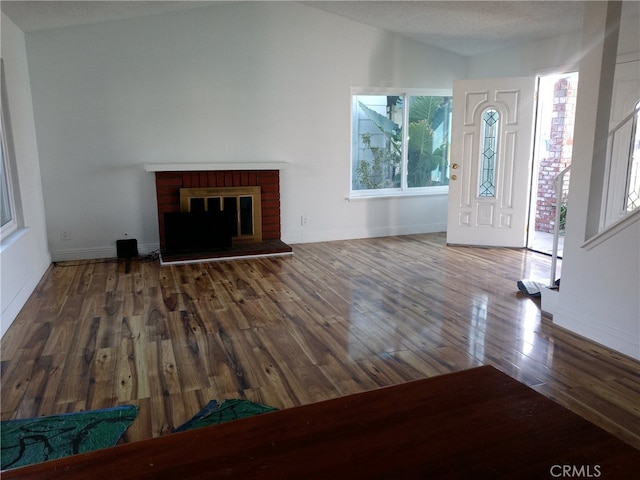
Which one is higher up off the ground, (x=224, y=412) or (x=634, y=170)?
(x=634, y=170)

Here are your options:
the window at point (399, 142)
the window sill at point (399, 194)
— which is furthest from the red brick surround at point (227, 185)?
the window at point (399, 142)

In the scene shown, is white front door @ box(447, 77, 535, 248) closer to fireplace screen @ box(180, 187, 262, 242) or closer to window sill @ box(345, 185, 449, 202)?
window sill @ box(345, 185, 449, 202)

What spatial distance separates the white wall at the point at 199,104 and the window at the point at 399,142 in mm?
237

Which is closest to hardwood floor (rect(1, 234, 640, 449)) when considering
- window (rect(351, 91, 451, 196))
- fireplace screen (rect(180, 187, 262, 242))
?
fireplace screen (rect(180, 187, 262, 242))

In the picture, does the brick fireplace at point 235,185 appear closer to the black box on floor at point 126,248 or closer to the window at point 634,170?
the black box on floor at point 126,248

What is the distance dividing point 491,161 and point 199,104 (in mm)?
3468

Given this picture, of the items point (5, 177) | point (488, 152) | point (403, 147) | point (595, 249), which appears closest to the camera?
point (595, 249)

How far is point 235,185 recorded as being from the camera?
5.70 meters

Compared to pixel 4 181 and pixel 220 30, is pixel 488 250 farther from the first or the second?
pixel 4 181

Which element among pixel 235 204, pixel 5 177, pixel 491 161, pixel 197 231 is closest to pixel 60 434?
pixel 5 177

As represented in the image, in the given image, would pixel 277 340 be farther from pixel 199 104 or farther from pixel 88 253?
pixel 199 104

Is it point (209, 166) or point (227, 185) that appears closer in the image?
point (209, 166)

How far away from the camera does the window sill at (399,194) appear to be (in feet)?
21.2

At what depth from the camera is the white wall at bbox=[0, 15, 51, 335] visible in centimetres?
359
